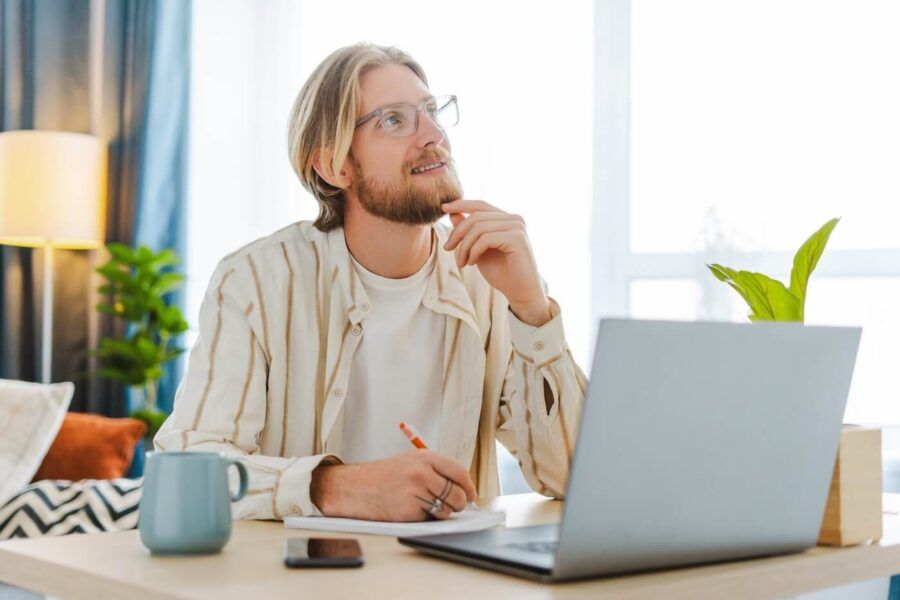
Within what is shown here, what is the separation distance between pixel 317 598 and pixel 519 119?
2638mm

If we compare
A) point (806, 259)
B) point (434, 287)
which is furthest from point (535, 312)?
point (806, 259)

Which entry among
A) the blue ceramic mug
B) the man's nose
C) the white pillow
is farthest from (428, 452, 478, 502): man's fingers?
the white pillow

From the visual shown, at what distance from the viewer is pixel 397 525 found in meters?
1.00

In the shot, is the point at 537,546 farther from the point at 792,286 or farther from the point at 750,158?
the point at 750,158

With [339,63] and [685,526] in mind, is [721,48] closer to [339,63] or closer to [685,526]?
[339,63]

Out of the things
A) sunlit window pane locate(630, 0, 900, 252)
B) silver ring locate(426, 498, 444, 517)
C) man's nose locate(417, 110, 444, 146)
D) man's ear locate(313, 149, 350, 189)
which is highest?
sunlit window pane locate(630, 0, 900, 252)

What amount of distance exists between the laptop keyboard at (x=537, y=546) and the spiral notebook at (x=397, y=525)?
120mm

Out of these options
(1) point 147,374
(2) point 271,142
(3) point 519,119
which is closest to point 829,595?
(3) point 519,119

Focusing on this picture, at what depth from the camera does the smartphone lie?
0.79 m

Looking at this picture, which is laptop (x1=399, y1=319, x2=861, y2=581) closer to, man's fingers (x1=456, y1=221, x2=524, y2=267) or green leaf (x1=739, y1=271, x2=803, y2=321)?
green leaf (x1=739, y1=271, x2=803, y2=321)

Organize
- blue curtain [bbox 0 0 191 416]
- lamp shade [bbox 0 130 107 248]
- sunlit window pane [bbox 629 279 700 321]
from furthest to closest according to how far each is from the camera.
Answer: blue curtain [bbox 0 0 191 416] → lamp shade [bbox 0 130 107 248] → sunlit window pane [bbox 629 279 700 321]

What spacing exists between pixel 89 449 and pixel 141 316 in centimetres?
93

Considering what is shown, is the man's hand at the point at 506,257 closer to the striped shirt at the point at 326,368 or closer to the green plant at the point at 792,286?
the striped shirt at the point at 326,368

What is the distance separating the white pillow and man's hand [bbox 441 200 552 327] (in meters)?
1.50
